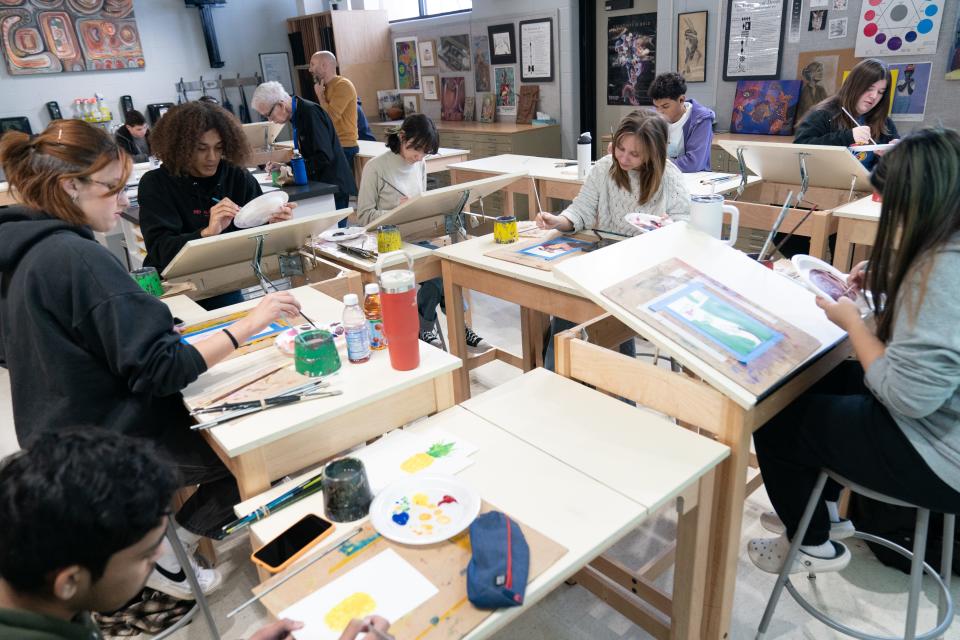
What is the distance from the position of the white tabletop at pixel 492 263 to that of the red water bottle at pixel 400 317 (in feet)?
1.94

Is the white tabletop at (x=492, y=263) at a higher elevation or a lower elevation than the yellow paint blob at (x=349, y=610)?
higher

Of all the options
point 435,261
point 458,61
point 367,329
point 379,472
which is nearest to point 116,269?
point 367,329

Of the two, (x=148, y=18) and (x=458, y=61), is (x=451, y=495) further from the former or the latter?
(x=148, y=18)

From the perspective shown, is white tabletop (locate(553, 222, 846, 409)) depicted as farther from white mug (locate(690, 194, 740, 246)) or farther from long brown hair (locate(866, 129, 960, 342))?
long brown hair (locate(866, 129, 960, 342))

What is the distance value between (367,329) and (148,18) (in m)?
8.37

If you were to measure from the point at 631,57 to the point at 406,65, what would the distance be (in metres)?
3.52

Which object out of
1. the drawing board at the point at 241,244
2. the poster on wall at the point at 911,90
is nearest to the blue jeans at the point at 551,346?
the drawing board at the point at 241,244

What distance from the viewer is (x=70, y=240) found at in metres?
1.43

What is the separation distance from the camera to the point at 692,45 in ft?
17.6

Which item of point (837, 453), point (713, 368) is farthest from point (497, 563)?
point (837, 453)

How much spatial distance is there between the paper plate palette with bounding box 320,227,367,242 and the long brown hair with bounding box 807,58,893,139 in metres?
2.60

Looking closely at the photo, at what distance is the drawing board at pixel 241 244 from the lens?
204cm

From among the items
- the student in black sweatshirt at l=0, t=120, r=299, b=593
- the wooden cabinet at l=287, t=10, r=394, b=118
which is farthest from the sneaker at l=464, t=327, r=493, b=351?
the wooden cabinet at l=287, t=10, r=394, b=118

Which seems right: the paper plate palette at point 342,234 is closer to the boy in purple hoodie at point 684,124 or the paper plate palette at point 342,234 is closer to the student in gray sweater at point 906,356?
the student in gray sweater at point 906,356
